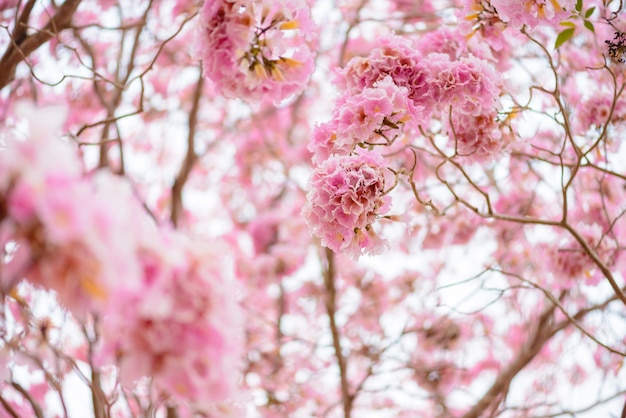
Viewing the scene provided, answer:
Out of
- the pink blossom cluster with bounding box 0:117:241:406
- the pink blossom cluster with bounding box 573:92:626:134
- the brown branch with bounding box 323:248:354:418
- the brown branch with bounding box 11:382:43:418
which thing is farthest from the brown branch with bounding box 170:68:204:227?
the pink blossom cluster with bounding box 0:117:241:406

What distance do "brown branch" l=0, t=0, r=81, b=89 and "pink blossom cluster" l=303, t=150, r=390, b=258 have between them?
3.43 ft

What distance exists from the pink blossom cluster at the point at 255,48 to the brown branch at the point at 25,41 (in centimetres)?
67

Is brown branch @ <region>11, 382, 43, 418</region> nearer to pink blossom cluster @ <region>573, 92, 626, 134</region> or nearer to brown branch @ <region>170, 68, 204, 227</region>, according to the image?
brown branch @ <region>170, 68, 204, 227</region>

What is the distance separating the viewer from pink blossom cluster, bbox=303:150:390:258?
150 centimetres

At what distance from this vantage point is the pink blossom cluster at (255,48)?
149cm

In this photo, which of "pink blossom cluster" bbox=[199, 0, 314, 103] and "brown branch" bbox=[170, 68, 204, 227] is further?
"brown branch" bbox=[170, 68, 204, 227]

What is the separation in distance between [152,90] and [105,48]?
2.47ft

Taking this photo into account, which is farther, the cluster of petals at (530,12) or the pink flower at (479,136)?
the pink flower at (479,136)

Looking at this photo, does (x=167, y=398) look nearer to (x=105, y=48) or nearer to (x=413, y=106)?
(x=413, y=106)

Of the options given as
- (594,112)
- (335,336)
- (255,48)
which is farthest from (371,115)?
(335,336)

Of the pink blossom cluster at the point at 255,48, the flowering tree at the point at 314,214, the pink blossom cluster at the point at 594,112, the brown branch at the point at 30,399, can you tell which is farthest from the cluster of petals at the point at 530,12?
the brown branch at the point at 30,399

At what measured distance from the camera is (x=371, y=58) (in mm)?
1663

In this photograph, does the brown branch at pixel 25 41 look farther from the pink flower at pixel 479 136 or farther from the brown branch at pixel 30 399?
the pink flower at pixel 479 136

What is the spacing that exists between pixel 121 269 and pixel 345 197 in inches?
31.9
